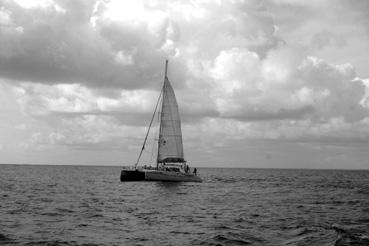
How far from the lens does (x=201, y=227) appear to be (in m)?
30.2

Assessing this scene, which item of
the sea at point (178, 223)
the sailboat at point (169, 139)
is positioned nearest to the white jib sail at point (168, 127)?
the sailboat at point (169, 139)

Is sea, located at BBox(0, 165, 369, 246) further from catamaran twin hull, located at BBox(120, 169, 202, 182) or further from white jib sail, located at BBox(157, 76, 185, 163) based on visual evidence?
white jib sail, located at BBox(157, 76, 185, 163)

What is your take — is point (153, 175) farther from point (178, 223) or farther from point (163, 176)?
point (178, 223)

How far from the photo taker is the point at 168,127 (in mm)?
76562

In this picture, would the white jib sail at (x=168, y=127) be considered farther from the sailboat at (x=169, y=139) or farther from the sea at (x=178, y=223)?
the sea at (x=178, y=223)

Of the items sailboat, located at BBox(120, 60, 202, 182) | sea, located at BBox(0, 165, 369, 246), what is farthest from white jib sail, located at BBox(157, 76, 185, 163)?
sea, located at BBox(0, 165, 369, 246)

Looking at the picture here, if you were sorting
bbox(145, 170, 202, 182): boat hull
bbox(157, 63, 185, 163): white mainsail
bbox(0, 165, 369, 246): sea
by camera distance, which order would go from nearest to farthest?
bbox(0, 165, 369, 246): sea → bbox(145, 170, 202, 182): boat hull → bbox(157, 63, 185, 163): white mainsail

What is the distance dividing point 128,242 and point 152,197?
27.8m

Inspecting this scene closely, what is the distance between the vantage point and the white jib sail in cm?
7631

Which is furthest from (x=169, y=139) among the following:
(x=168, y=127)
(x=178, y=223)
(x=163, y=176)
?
(x=178, y=223)

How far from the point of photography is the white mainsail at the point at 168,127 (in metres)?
76.3

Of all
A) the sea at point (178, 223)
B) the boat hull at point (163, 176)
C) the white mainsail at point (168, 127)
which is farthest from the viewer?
the white mainsail at point (168, 127)

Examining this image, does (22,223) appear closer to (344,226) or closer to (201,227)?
(201,227)

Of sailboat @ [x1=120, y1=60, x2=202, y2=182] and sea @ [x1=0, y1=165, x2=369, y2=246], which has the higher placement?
sailboat @ [x1=120, y1=60, x2=202, y2=182]
